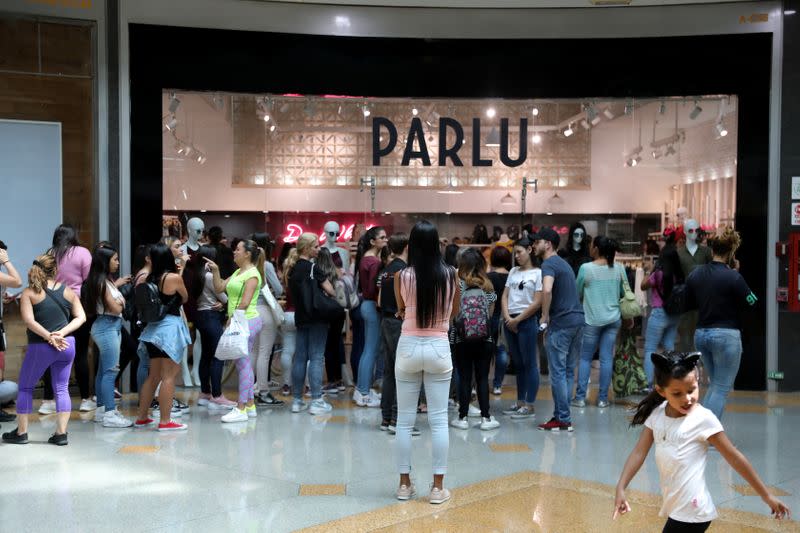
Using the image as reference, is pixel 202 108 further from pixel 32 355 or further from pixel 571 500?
pixel 571 500

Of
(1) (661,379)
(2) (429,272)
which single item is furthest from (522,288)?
(1) (661,379)

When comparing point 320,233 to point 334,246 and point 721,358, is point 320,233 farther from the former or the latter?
point 721,358

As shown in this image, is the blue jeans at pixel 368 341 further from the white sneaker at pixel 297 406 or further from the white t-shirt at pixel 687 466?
the white t-shirt at pixel 687 466

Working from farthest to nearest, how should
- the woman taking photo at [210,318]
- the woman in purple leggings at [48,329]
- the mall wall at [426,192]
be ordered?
the mall wall at [426,192], the woman taking photo at [210,318], the woman in purple leggings at [48,329]

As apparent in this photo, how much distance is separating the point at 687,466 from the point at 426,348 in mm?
1995

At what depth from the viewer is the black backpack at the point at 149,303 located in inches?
259

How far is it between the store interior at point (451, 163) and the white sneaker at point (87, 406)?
7.29 ft

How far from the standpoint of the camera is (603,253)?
7719mm

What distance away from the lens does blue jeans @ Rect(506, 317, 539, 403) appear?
23.9ft

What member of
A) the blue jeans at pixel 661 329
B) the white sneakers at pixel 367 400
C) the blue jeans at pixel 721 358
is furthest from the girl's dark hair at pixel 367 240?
the blue jeans at pixel 721 358

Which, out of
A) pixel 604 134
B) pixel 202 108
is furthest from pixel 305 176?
pixel 604 134

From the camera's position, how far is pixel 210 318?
24.8 ft

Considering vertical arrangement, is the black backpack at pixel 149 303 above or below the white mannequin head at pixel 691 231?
below

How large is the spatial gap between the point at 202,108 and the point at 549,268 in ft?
14.3
